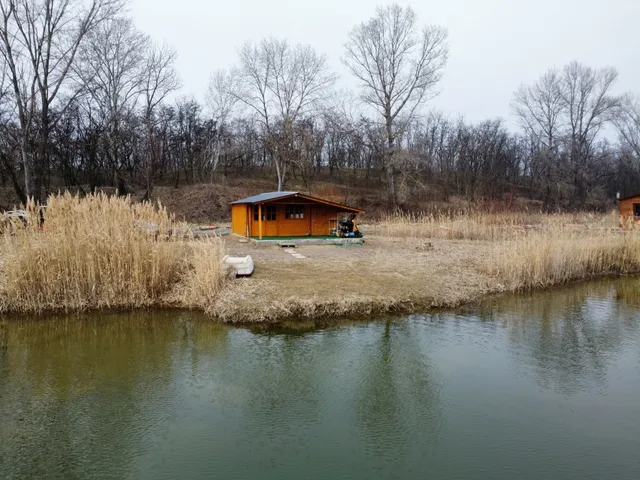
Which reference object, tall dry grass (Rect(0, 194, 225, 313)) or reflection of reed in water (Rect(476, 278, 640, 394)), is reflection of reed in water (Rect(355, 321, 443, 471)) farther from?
tall dry grass (Rect(0, 194, 225, 313))

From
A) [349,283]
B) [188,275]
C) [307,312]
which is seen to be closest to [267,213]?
[188,275]

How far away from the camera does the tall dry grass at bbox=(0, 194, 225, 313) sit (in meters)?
8.65

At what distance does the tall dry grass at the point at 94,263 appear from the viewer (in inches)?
340

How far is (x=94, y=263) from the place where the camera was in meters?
8.82

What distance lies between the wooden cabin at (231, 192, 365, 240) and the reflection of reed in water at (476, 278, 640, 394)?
839cm

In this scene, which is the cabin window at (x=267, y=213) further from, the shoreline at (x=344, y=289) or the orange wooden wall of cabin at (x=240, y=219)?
the shoreline at (x=344, y=289)

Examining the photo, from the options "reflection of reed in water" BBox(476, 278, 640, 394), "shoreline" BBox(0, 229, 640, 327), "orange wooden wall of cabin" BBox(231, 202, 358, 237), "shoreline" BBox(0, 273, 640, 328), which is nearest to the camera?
"reflection of reed in water" BBox(476, 278, 640, 394)

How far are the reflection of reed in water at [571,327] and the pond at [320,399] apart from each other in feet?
0.18

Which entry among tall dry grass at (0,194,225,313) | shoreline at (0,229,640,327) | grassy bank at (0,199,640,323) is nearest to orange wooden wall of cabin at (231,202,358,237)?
shoreline at (0,229,640,327)

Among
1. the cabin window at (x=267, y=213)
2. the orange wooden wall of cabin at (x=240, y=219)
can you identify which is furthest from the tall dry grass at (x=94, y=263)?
the orange wooden wall of cabin at (x=240, y=219)

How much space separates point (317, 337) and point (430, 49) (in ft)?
91.3

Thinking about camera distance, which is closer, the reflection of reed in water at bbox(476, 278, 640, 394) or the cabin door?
the reflection of reed in water at bbox(476, 278, 640, 394)

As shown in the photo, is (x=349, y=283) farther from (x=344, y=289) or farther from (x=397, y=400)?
(x=397, y=400)

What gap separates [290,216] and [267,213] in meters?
0.95
